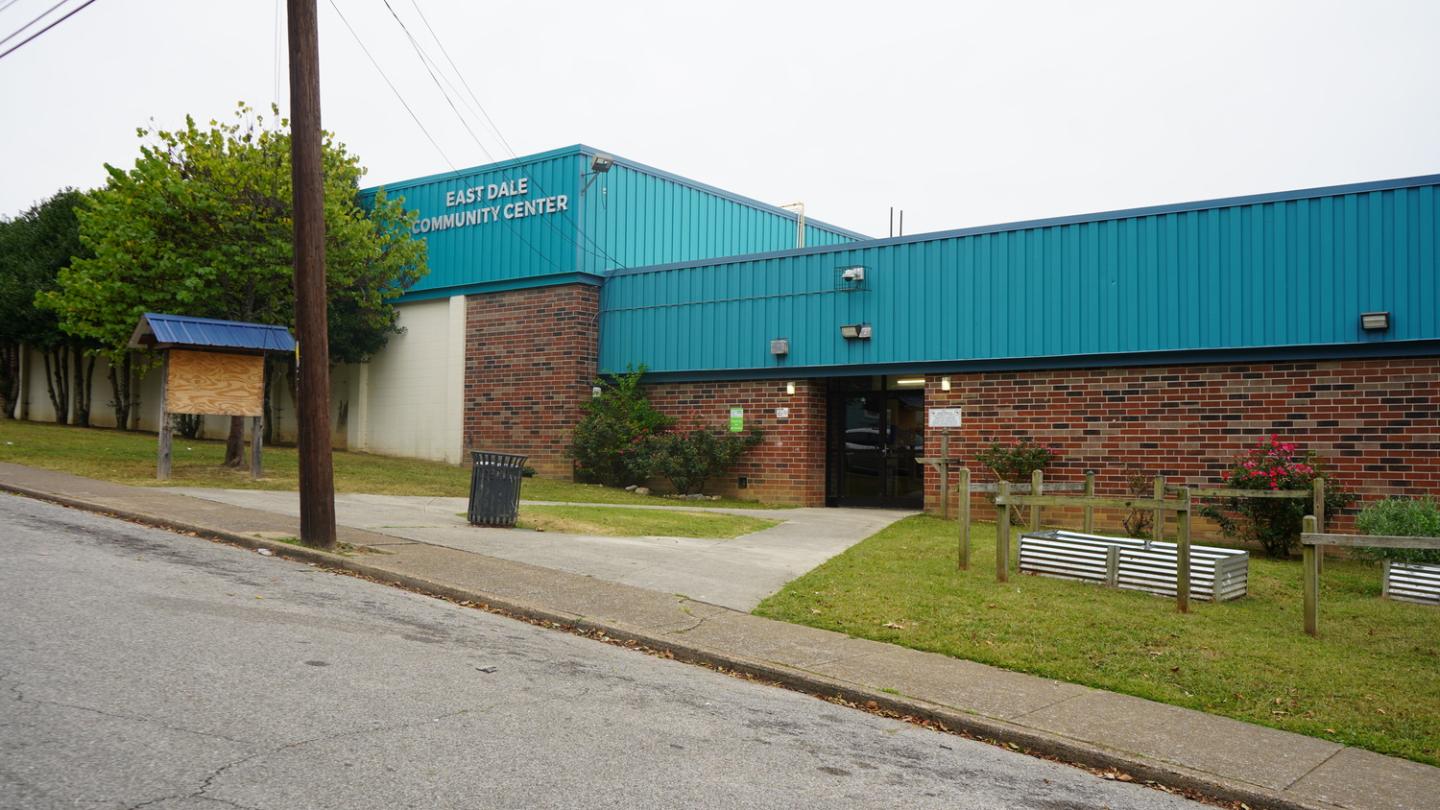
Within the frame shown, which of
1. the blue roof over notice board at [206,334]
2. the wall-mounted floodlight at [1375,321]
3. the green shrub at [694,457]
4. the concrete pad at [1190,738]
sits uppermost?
the wall-mounted floodlight at [1375,321]

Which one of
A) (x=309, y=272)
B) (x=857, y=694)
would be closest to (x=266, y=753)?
(x=857, y=694)

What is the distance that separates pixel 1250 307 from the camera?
1588cm

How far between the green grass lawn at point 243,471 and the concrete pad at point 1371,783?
14.0 meters

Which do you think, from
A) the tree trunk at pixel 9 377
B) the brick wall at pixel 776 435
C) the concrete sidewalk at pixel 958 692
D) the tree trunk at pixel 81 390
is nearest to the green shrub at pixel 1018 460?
the brick wall at pixel 776 435

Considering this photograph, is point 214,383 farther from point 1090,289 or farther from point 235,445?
point 1090,289

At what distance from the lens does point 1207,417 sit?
53.4ft

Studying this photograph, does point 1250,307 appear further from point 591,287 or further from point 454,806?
point 454,806

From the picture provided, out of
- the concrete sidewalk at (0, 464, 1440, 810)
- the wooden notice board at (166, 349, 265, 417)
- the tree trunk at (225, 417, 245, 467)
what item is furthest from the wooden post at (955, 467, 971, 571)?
the tree trunk at (225, 417, 245, 467)

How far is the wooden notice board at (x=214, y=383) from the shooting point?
17.0 metres

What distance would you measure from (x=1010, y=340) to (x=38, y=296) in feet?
73.8

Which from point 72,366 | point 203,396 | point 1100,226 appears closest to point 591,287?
point 203,396

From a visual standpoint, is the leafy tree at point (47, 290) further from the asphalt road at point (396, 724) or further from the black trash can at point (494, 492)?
the asphalt road at point (396, 724)

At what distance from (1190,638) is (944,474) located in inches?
375

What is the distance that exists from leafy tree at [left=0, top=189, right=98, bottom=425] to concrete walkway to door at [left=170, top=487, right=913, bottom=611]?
1996cm
